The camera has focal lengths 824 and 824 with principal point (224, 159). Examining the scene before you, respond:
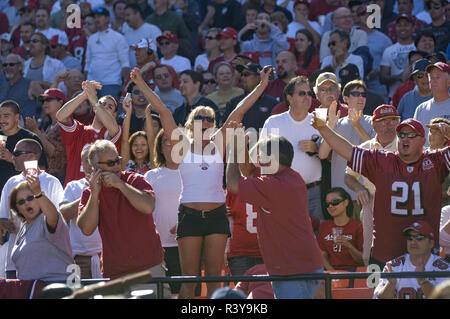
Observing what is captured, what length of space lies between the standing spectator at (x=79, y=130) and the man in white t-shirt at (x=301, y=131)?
1629 millimetres

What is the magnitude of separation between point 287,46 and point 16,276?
6489 millimetres

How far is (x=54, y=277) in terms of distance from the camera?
6.45m

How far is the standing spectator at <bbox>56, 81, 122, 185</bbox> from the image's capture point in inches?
336

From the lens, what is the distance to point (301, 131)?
8.09m

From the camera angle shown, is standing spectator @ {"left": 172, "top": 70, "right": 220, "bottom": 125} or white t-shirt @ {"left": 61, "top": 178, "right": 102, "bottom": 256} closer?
white t-shirt @ {"left": 61, "top": 178, "right": 102, "bottom": 256}

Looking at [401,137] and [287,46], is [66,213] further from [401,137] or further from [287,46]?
[287,46]

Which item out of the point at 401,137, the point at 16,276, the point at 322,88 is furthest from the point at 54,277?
the point at 322,88

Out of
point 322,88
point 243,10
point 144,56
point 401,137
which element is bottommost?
point 401,137

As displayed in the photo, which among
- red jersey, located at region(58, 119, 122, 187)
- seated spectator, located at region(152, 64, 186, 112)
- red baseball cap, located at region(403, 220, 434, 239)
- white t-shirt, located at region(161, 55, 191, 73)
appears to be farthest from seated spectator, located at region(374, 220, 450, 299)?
white t-shirt, located at region(161, 55, 191, 73)

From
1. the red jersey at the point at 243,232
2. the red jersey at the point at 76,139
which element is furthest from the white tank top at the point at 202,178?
the red jersey at the point at 76,139

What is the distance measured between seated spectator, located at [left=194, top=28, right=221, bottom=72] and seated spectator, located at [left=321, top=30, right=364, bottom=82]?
214 cm

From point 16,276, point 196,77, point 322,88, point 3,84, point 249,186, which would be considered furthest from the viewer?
point 3,84

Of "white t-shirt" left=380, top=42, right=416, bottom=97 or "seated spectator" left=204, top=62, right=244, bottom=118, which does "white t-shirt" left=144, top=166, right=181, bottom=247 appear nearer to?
"seated spectator" left=204, top=62, right=244, bottom=118

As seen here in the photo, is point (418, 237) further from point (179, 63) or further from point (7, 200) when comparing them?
point (179, 63)
